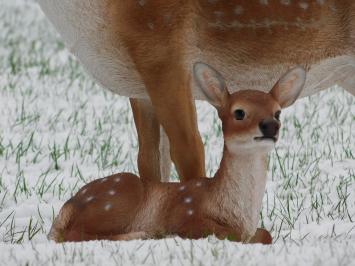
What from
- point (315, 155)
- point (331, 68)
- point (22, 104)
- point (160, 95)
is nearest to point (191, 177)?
point (160, 95)

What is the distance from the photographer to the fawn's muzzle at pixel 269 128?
393 cm

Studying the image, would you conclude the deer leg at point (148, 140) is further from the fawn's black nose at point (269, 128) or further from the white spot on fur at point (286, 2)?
the fawn's black nose at point (269, 128)

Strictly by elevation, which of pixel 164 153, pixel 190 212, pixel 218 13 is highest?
pixel 218 13

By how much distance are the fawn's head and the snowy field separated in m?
0.44

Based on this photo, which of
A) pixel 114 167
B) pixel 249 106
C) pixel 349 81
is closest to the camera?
pixel 249 106

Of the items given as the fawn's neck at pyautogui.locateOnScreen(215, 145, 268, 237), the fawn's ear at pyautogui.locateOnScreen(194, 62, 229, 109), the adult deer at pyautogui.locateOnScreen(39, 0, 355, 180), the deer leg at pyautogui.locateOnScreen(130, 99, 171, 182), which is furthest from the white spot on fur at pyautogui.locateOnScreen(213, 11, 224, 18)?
the fawn's neck at pyautogui.locateOnScreen(215, 145, 268, 237)

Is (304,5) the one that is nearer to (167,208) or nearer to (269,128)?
(269,128)

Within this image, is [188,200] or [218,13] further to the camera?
[218,13]

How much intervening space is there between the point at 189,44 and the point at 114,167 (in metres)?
2.03

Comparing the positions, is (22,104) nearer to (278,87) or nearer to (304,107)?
(304,107)

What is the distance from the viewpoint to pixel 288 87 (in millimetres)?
4336

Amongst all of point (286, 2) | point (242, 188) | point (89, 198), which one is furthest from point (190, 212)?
point (286, 2)

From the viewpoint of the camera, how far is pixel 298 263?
365 cm

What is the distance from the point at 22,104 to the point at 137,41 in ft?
11.2
